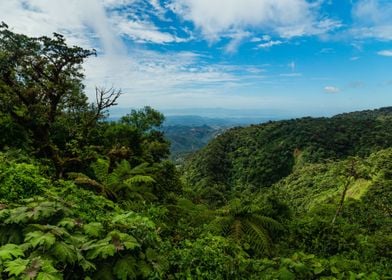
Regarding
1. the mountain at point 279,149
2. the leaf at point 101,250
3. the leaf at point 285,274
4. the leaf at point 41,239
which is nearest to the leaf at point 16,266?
the leaf at point 41,239

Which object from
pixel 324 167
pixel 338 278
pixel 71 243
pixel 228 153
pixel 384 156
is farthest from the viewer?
pixel 228 153

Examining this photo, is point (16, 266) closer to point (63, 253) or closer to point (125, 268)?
point (63, 253)

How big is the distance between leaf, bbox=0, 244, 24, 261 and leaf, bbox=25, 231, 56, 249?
123mm

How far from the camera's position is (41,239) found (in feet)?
10.9

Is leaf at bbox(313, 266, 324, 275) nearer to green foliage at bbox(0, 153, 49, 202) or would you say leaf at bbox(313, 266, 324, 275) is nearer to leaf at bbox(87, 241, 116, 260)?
leaf at bbox(87, 241, 116, 260)

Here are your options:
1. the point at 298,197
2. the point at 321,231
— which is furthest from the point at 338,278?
the point at 298,197

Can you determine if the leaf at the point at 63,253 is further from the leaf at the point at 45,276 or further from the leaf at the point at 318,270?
the leaf at the point at 318,270

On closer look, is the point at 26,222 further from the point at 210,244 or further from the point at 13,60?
the point at 13,60

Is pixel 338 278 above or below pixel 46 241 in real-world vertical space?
below

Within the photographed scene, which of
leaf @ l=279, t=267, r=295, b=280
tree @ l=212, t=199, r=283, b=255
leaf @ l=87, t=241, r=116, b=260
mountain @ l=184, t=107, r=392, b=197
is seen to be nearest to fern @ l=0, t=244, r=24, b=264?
leaf @ l=87, t=241, r=116, b=260

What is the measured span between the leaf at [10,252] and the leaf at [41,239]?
0.12 metres

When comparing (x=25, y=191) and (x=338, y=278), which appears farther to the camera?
(x=25, y=191)

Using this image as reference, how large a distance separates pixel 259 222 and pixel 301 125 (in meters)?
111

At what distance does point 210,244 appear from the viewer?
531cm
